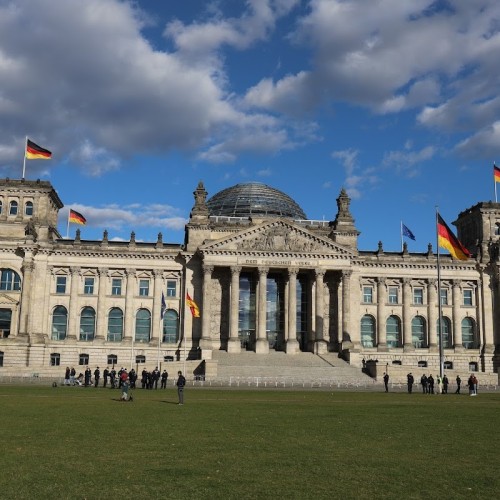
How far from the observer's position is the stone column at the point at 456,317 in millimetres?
94350

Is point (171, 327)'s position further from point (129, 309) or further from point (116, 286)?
point (116, 286)

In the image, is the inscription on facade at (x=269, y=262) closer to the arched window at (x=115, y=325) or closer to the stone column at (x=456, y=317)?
the arched window at (x=115, y=325)

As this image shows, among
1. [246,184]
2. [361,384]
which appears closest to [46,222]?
[246,184]

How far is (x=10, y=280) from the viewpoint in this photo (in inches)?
3462

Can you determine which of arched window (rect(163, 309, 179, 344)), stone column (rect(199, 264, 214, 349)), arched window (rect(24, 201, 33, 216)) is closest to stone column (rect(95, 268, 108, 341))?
arched window (rect(163, 309, 179, 344))

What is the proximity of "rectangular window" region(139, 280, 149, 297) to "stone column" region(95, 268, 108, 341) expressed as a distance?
493cm

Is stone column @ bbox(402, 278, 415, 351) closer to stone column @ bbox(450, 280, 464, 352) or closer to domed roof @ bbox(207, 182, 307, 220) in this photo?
stone column @ bbox(450, 280, 464, 352)

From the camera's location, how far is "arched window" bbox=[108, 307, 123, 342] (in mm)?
90438

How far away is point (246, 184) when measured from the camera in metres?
110

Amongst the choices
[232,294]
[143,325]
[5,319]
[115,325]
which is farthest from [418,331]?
[5,319]

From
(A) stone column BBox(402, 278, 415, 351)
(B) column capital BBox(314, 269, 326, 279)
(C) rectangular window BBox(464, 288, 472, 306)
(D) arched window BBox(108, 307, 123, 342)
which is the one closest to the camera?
(B) column capital BBox(314, 269, 326, 279)

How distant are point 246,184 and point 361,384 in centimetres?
4946

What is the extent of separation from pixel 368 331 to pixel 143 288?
32990 millimetres

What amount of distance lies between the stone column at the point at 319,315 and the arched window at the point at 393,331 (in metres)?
12.5
